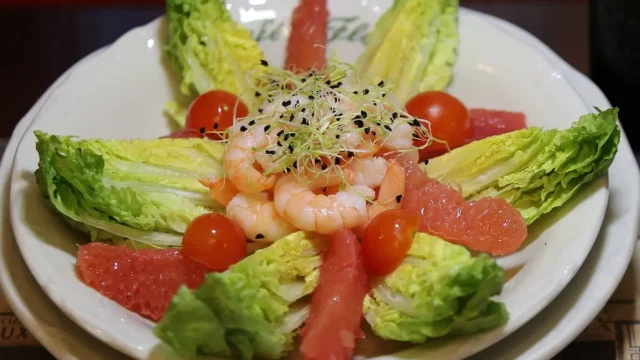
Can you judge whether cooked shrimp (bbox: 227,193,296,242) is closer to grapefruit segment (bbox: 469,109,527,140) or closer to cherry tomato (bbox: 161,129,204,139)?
cherry tomato (bbox: 161,129,204,139)

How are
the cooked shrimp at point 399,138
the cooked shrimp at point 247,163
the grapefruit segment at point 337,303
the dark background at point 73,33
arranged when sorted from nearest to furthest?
the grapefruit segment at point 337,303, the cooked shrimp at point 247,163, the cooked shrimp at point 399,138, the dark background at point 73,33

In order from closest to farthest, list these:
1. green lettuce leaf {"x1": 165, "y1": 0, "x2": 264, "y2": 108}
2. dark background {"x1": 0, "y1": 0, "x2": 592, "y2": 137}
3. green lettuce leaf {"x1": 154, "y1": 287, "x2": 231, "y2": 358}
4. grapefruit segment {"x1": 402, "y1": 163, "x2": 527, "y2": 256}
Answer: green lettuce leaf {"x1": 154, "y1": 287, "x2": 231, "y2": 358}, grapefruit segment {"x1": 402, "y1": 163, "x2": 527, "y2": 256}, green lettuce leaf {"x1": 165, "y1": 0, "x2": 264, "y2": 108}, dark background {"x1": 0, "y1": 0, "x2": 592, "y2": 137}

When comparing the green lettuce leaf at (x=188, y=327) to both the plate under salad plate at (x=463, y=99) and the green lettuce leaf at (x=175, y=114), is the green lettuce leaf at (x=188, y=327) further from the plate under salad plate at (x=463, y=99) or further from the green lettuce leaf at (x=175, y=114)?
the green lettuce leaf at (x=175, y=114)

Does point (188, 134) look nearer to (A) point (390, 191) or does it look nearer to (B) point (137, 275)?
(B) point (137, 275)

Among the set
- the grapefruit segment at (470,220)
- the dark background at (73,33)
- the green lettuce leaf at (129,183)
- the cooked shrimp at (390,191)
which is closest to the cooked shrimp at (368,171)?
the cooked shrimp at (390,191)

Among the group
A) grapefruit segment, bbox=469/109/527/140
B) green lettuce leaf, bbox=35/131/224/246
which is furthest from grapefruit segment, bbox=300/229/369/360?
grapefruit segment, bbox=469/109/527/140

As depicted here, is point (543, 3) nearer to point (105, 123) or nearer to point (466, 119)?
point (466, 119)
